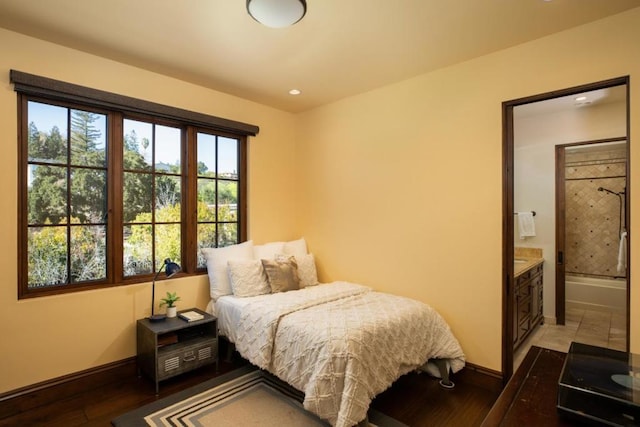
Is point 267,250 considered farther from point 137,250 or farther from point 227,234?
point 137,250

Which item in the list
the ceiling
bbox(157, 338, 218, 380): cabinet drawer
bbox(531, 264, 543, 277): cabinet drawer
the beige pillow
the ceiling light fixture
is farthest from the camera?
bbox(531, 264, 543, 277): cabinet drawer

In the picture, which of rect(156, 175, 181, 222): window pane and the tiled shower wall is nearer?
rect(156, 175, 181, 222): window pane

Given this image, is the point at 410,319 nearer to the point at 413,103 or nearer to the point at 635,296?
the point at 635,296

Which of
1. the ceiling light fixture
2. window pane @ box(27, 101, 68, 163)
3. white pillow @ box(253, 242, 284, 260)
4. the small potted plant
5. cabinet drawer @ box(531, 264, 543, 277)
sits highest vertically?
the ceiling light fixture

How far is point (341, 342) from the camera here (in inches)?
79.8

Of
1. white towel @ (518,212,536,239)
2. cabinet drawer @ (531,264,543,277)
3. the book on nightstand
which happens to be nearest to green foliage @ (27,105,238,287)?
the book on nightstand

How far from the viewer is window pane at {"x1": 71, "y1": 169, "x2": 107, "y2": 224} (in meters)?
2.67

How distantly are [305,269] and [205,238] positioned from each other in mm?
1136

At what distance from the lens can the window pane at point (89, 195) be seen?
267cm

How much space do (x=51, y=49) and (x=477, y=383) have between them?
4.29 metres

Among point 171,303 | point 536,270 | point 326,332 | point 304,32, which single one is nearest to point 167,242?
point 171,303

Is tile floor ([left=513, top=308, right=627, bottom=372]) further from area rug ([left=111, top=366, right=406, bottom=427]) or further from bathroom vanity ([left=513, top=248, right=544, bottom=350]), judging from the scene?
area rug ([left=111, top=366, right=406, bottom=427])

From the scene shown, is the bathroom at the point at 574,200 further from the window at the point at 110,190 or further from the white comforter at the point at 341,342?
the window at the point at 110,190

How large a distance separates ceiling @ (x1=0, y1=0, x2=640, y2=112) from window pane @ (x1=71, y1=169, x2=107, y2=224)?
3.32 ft
